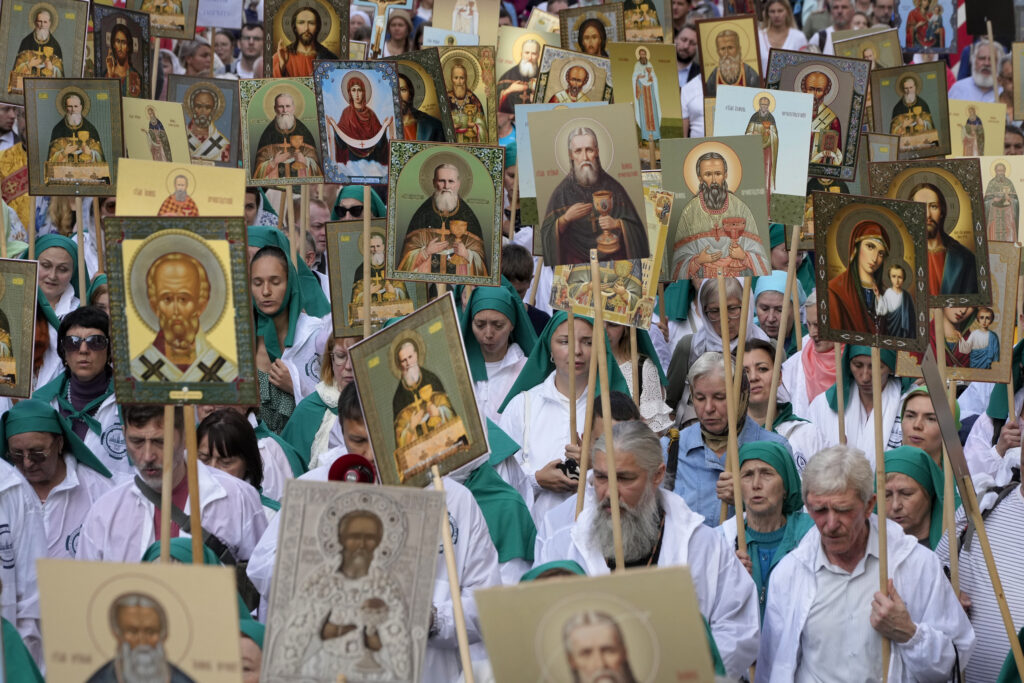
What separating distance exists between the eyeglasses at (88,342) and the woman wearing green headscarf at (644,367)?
9.01ft

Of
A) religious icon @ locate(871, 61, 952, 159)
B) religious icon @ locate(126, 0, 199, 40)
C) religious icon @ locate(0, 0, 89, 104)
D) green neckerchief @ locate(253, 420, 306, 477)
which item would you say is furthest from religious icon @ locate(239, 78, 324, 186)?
religious icon @ locate(871, 61, 952, 159)

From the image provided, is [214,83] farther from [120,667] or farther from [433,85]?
[120,667]

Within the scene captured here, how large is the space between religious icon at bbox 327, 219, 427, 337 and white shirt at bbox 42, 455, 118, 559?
6.61 feet

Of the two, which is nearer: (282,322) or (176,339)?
(176,339)

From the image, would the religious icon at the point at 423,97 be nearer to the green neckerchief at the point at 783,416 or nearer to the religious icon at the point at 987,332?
the green neckerchief at the point at 783,416

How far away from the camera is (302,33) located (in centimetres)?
1181

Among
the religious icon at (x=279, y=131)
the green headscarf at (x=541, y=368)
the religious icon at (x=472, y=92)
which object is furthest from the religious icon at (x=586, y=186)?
the religious icon at (x=472, y=92)

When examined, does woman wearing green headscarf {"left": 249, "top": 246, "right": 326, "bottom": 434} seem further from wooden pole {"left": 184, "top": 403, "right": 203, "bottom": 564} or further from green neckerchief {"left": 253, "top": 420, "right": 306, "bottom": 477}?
wooden pole {"left": 184, "top": 403, "right": 203, "bottom": 564}

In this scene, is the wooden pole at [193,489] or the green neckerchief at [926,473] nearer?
the wooden pole at [193,489]

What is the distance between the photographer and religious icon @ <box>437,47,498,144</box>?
11.2 metres

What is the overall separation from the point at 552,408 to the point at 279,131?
11.1ft

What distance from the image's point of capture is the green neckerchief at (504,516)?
6.87 meters

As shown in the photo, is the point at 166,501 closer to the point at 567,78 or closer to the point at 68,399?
the point at 68,399

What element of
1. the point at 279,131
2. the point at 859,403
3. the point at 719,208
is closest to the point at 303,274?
the point at 279,131
